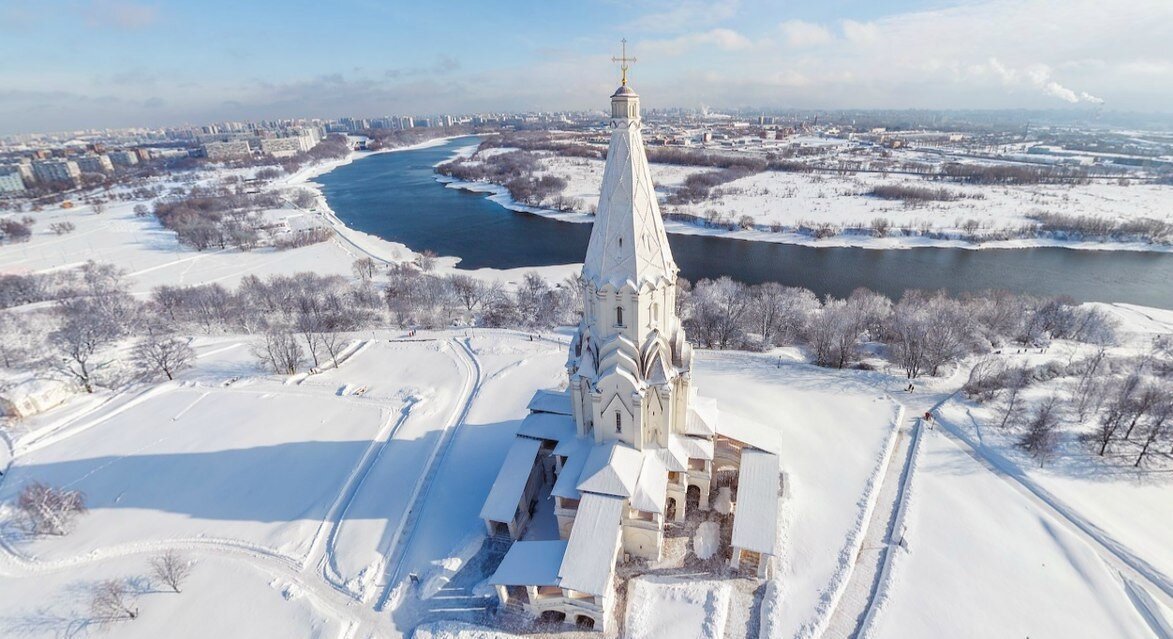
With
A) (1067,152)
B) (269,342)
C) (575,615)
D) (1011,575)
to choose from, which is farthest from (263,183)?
(1067,152)

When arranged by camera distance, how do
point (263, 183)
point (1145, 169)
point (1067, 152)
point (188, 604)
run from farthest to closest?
1. point (1067, 152)
2. point (263, 183)
3. point (1145, 169)
4. point (188, 604)

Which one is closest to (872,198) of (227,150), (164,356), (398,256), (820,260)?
(820,260)

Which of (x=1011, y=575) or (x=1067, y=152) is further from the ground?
(x=1067, y=152)

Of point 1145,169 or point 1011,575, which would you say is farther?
point 1145,169

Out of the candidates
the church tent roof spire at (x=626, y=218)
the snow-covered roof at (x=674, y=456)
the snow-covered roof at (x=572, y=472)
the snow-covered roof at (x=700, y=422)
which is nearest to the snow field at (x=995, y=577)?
the snow-covered roof at (x=674, y=456)

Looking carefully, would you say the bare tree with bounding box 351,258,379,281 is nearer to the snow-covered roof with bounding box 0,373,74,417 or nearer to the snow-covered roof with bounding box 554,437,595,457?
the snow-covered roof with bounding box 0,373,74,417

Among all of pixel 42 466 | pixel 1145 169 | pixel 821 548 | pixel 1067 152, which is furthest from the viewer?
pixel 1067 152

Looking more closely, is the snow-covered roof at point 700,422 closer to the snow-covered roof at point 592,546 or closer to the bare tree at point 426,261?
the snow-covered roof at point 592,546

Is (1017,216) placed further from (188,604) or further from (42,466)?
(42,466)
